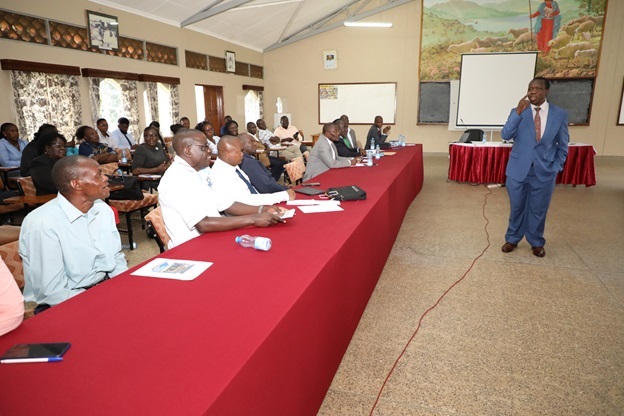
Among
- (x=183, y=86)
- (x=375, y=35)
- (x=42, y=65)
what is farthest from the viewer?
(x=375, y=35)

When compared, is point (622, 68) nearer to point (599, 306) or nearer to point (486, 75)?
point (486, 75)

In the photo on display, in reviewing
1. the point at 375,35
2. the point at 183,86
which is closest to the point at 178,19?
the point at 183,86

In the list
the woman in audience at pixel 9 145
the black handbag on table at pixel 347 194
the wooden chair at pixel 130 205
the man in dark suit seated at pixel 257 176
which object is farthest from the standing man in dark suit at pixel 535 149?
the woman in audience at pixel 9 145

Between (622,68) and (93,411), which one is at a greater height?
(622,68)

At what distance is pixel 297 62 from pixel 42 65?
7.67 metres

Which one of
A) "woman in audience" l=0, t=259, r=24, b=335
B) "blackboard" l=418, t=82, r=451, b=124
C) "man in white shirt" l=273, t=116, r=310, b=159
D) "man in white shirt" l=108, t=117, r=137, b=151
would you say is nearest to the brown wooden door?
"man in white shirt" l=273, t=116, r=310, b=159

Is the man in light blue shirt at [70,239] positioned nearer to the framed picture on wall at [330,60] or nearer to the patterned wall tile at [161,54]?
the patterned wall tile at [161,54]

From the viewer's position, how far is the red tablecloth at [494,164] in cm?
668

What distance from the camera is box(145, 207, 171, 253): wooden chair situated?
2.34 m

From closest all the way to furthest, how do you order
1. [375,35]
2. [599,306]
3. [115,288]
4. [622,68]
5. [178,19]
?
1. [115,288]
2. [599,306]
3. [178,19]
4. [622,68]
5. [375,35]

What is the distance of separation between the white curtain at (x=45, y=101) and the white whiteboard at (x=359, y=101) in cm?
724

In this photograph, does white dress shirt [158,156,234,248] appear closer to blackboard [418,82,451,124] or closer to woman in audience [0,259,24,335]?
woman in audience [0,259,24,335]

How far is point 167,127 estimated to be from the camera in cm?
888

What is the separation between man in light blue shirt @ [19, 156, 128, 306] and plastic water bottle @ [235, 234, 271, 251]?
0.64 meters
